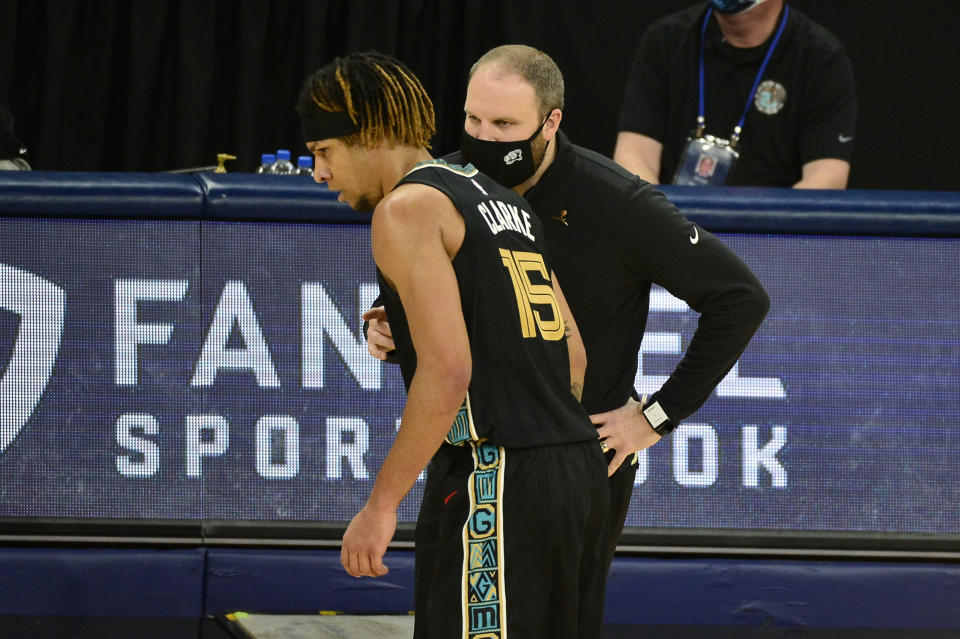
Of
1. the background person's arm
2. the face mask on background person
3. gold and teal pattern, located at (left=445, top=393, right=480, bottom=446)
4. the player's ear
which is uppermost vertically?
the face mask on background person

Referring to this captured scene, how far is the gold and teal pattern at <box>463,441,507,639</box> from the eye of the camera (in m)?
2.36

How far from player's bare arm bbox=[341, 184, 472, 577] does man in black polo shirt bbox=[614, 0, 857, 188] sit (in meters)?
2.73

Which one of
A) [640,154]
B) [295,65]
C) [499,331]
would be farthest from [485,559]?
[295,65]

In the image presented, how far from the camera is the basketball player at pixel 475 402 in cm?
232

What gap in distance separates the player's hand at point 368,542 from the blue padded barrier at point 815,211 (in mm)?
1976

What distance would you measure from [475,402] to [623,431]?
74 cm

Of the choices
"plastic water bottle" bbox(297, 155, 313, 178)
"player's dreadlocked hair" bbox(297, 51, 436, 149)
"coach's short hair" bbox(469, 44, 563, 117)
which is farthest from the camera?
"plastic water bottle" bbox(297, 155, 313, 178)

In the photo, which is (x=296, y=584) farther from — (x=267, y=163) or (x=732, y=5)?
(x=732, y=5)

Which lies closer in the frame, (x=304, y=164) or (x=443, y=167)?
(x=443, y=167)

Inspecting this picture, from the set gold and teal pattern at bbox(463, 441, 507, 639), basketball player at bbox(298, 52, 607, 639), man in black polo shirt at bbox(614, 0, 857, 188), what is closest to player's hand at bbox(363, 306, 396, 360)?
basketball player at bbox(298, 52, 607, 639)

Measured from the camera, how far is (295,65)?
268 inches

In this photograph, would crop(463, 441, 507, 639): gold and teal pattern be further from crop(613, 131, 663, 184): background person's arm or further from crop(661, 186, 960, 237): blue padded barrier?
crop(613, 131, 663, 184): background person's arm

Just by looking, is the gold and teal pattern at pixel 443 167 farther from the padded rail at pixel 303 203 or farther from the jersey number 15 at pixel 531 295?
the padded rail at pixel 303 203

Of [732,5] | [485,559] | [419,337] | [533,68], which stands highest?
[732,5]
